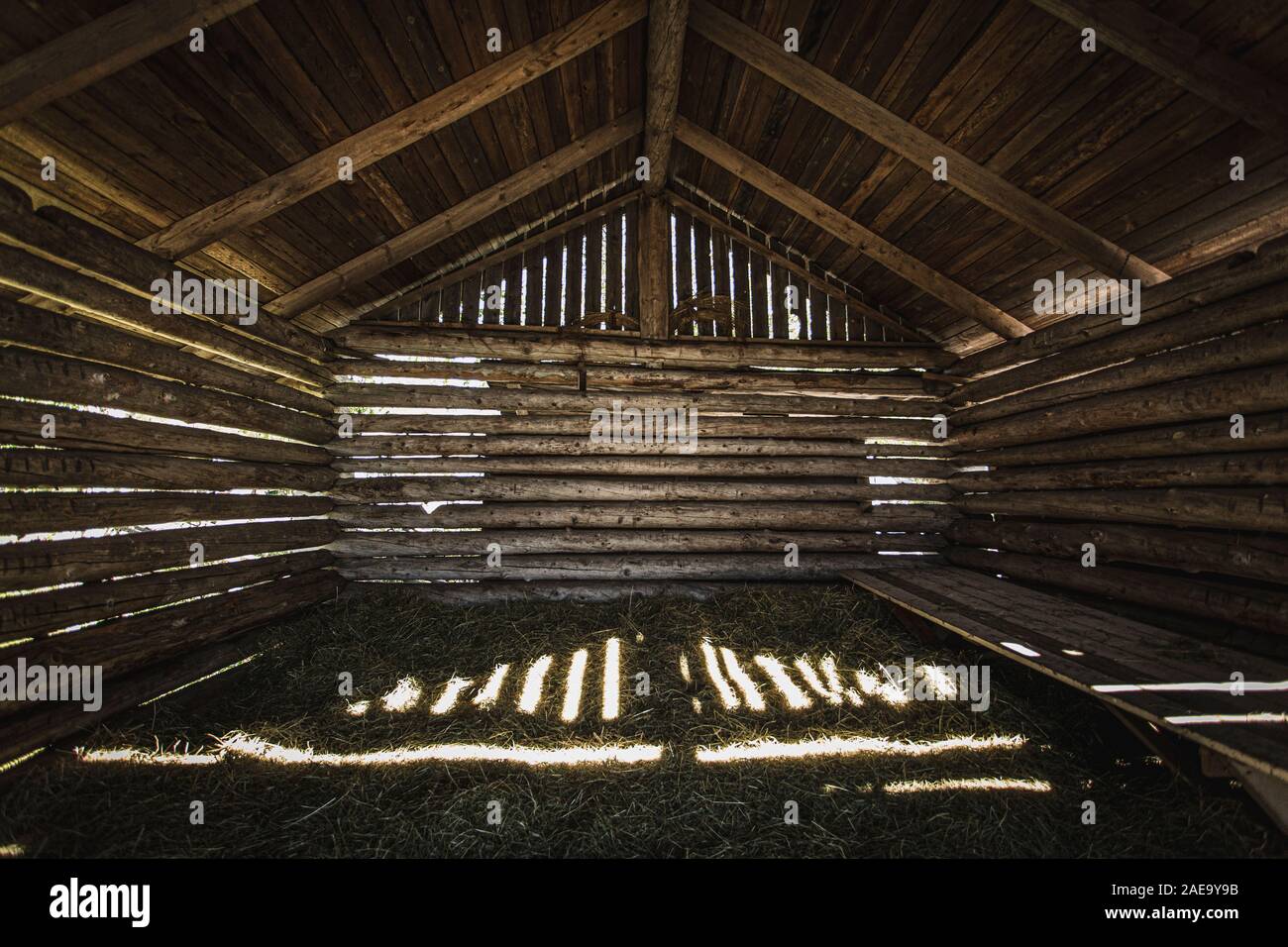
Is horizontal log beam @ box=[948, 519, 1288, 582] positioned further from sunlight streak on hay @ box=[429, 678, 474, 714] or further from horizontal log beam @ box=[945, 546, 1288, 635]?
sunlight streak on hay @ box=[429, 678, 474, 714]

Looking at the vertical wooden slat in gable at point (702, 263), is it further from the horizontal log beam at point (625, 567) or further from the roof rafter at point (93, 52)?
the roof rafter at point (93, 52)

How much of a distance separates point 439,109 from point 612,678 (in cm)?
554

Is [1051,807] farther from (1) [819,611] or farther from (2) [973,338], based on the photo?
(2) [973,338]

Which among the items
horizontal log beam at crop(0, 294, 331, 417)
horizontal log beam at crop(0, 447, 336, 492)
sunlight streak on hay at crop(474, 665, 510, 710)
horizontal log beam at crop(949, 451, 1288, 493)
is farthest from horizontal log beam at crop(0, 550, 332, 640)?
horizontal log beam at crop(949, 451, 1288, 493)

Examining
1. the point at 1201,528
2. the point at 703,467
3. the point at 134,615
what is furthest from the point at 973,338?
the point at 134,615

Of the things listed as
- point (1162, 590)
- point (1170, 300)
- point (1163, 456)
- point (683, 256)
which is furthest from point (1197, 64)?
point (683, 256)

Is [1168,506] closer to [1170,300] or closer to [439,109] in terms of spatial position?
[1170,300]

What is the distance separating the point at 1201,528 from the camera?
14.5 feet

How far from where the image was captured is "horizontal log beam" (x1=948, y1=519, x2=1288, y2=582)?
12.6 ft

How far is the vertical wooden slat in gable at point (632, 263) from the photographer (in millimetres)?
7480


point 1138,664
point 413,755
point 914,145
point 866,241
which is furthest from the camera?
point 866,241

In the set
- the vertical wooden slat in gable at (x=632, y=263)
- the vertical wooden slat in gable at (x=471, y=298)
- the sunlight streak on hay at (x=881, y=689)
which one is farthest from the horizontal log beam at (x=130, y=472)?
the sunlight streak on hay at (x=881, y=689)

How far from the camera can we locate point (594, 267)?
25.0 ft
